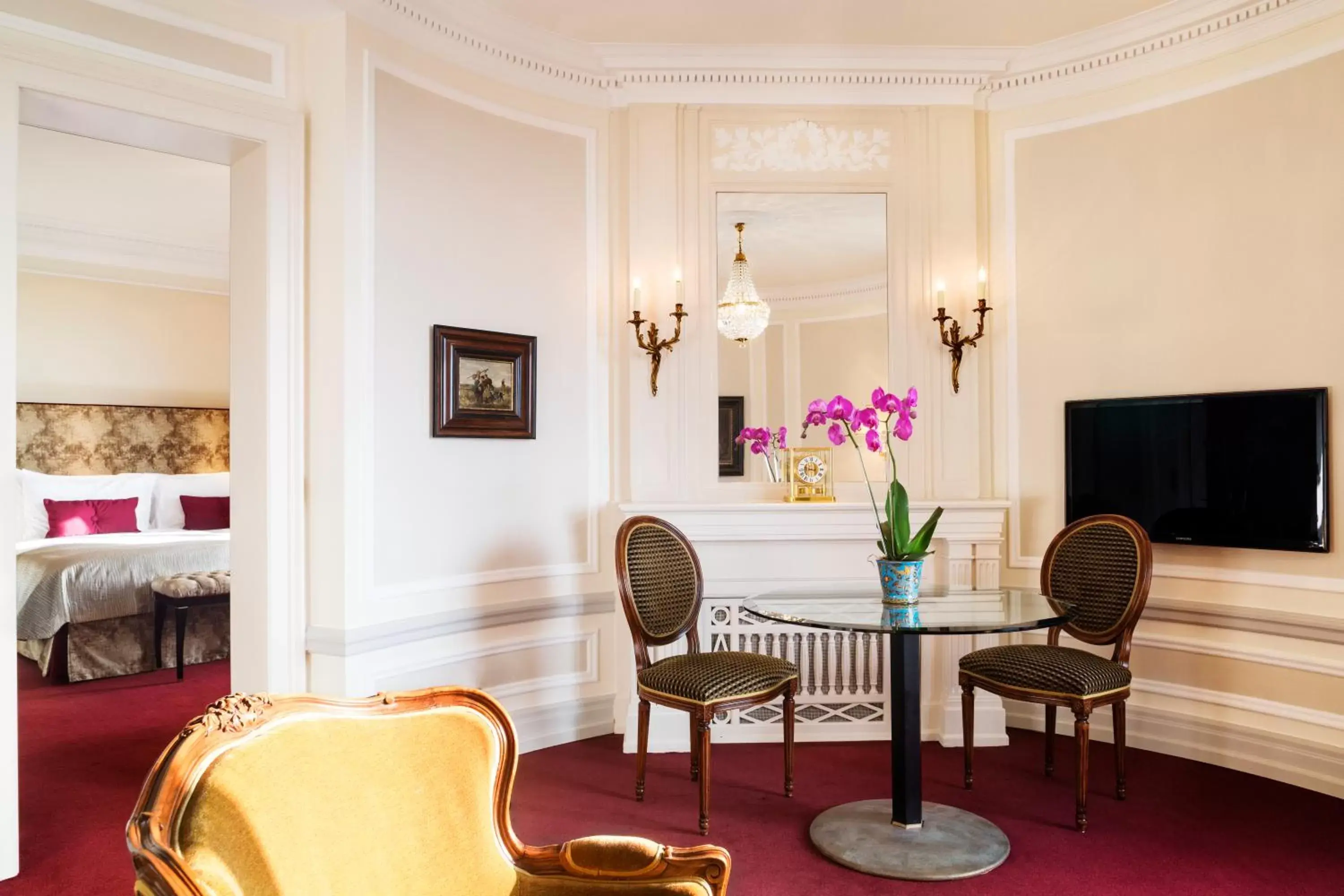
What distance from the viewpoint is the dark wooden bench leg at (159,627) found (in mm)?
5324

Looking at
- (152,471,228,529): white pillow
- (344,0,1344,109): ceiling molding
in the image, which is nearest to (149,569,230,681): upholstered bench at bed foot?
(152,471,228,529): white pillow

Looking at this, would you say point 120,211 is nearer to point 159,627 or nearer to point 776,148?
point 159,627

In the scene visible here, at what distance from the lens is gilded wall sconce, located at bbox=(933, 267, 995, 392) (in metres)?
4.13

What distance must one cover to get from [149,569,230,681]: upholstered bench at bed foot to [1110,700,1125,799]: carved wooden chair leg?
4.40m

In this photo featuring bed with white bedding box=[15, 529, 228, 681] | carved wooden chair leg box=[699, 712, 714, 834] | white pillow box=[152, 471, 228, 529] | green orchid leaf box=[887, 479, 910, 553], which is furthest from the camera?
white pillow box=[152, 471, 228, 529]

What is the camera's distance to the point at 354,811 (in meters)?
1.46

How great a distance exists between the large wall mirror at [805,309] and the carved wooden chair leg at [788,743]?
3.79 ft

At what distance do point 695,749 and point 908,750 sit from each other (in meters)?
0.84

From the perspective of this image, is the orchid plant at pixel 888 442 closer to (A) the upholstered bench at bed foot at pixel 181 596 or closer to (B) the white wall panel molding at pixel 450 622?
(B) the white wall panel molding at pixel 450 622

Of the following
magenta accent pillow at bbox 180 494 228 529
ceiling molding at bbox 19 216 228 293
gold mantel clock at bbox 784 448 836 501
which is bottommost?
magenta accent pillow at bbox 180 494 228 529

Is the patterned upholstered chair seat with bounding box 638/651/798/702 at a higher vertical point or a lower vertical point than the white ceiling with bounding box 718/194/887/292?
lower

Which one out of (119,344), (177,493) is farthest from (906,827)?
(119,344)

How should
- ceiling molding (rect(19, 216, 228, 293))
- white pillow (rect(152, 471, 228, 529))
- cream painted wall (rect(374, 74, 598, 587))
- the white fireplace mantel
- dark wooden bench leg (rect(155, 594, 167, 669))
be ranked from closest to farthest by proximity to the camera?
cream painted wall (rect(374, 74, 598, 587)) → the white fireplace mantel → dark wooden bench leg (rect(155, 594, 167, 669)) → ceiling molding (rect(19, 216, 228, 293)) → white pillow (rect(152, 471, 228, 529))

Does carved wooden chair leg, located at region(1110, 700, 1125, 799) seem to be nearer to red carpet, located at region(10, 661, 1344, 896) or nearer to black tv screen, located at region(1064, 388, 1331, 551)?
red carpet, located at region(10, 661, 1344, 896)
